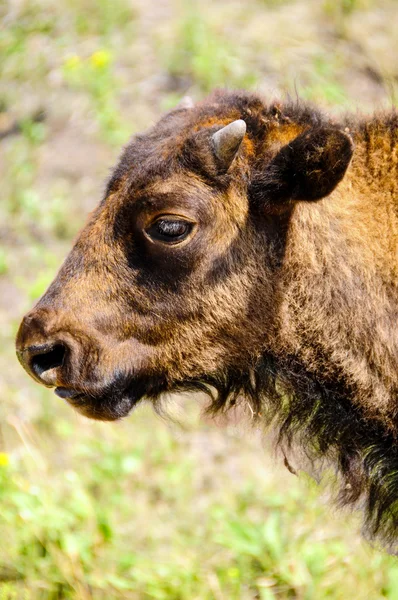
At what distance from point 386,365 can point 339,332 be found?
0.77ft

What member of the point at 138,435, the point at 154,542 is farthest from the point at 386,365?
the point at 138,435

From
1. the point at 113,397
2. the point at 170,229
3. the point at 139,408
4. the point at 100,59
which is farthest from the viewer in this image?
the point at 100,59

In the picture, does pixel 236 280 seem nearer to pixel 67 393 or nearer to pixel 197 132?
pixel 197 132

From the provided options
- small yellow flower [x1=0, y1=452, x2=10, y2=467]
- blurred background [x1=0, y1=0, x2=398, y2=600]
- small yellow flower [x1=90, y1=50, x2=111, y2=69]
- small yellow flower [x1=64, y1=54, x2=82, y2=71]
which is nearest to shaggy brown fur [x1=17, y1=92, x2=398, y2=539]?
blurred background [x1=0, y1=0, x2=398, y2=600]

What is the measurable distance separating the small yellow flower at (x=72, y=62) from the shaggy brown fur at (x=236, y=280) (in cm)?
555

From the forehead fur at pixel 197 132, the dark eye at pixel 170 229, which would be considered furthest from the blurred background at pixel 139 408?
the dark eye at pixel 170 229

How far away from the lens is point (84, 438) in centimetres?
571

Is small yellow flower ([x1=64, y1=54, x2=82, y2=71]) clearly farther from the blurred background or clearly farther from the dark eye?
the dark eye

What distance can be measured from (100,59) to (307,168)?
572 cm

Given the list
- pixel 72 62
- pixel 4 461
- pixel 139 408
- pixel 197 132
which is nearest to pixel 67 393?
pixel 139 408

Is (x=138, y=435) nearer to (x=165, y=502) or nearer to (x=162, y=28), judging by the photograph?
(x=165, y=502)

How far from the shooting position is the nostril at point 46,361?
11.3 ft

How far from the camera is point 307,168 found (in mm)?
3225

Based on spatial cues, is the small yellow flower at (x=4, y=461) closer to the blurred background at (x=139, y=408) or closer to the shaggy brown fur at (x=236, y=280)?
the blurred background at (x=139, y=408)
